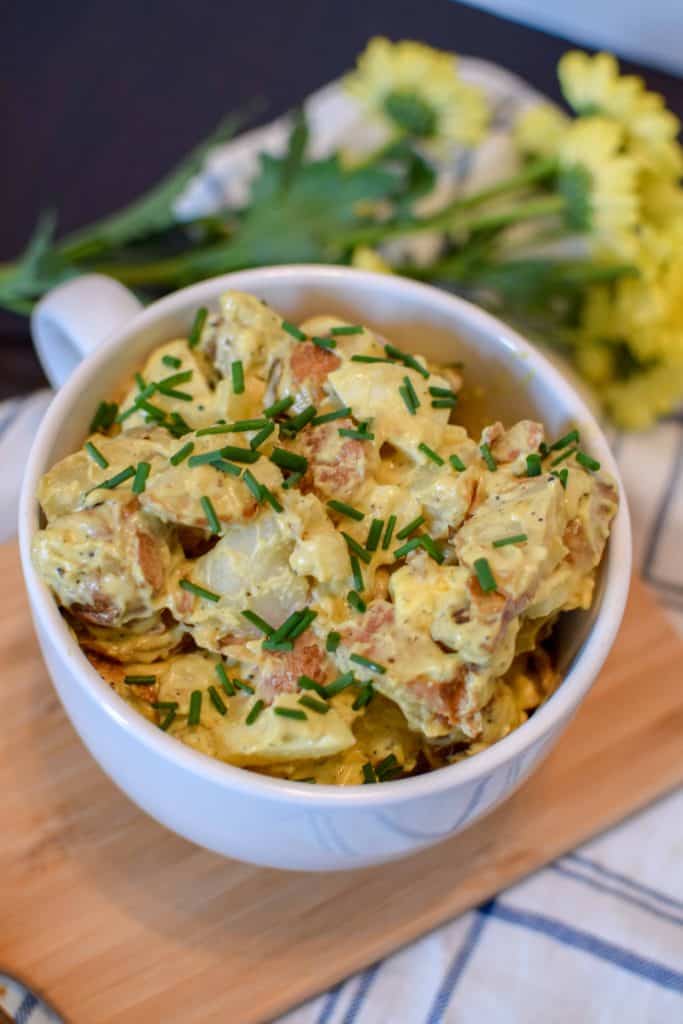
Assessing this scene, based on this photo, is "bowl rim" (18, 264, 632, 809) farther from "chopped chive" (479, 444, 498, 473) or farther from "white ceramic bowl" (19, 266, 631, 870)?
"chopped chive" (479, 444, 498, 473)

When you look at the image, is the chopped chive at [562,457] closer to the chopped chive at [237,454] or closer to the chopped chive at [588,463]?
the chopped chive at [588,463]

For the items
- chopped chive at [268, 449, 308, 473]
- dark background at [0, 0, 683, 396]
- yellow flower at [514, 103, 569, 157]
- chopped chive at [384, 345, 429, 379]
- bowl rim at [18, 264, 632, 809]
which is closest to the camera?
bowl rim at [18, 264, 632, 809]

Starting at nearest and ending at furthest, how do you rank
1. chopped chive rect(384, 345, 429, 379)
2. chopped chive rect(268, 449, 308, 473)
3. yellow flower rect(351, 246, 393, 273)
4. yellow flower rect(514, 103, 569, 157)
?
chopped chive rect(268, 449, 308, 473) → chopped chive rect(384, 345, 429, 379) → yellow flower rect(351, 246, 393, 273) → yellow flower rect(514, 103, 569, 157)

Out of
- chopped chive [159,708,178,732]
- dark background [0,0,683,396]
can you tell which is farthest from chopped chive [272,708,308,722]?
dark background [0,0,683,396]

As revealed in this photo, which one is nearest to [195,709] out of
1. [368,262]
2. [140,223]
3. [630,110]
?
[368,262]

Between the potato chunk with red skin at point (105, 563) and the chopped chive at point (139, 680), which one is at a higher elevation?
the potato chunk with red skin at point (105, 563)

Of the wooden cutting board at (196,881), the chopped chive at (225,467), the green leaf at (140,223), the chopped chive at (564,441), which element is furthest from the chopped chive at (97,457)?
the green leaf at (140,223)

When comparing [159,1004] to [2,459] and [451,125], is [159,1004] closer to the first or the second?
[2,459]
